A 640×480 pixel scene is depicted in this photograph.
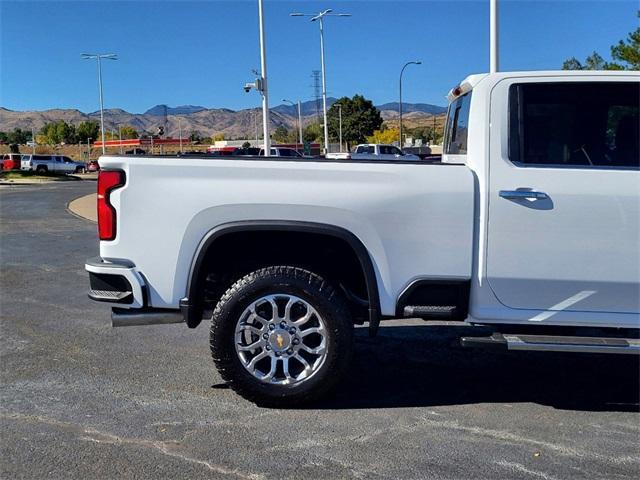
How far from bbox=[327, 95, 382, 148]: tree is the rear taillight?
85.0m

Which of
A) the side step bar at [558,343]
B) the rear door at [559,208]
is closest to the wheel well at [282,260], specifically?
the side step bar at [558,343]

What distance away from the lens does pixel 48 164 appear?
2408 inches

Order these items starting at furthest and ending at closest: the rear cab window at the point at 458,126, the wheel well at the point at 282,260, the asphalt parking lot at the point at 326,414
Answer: the rear cab window at the point at 458,126, the wheel well at the point at 282,260, the asphalt parking lot at the point at 326,414

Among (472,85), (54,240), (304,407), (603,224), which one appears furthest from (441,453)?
(54,240)

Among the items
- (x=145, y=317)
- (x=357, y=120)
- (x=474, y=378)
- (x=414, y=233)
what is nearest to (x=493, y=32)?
(x=474, y=378)

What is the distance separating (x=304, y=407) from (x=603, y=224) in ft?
7.38

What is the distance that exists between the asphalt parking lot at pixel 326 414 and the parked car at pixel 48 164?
58.5m

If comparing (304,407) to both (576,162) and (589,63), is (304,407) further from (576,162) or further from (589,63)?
(589,63)

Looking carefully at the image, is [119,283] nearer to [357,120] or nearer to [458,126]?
[458,126]

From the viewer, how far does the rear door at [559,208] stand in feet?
13.6

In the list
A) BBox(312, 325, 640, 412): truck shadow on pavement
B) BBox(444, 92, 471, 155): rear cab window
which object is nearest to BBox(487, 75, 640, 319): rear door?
BBox(444, 92, 471, 155): rear cab window

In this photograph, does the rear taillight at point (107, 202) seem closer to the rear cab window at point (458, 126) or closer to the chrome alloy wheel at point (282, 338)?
the chrome alloy wheel at point (282, 338)

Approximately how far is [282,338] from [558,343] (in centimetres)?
172

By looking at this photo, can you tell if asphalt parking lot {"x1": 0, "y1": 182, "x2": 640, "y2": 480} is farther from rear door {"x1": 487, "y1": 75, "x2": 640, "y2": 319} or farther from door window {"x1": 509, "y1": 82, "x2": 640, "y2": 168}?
door window {"x1": 509, "y1": 82, "x2": 640, "y2": 168}
